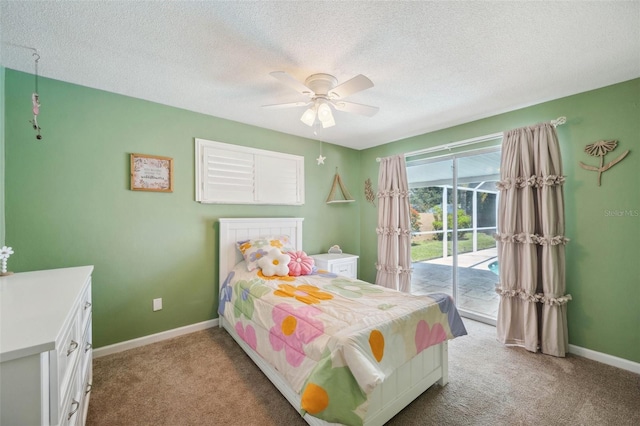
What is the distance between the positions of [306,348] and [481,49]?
2350mm

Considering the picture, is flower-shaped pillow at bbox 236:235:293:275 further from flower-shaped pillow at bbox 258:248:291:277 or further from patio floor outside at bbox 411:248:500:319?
patio floor outside at bbox 411:248:500:319

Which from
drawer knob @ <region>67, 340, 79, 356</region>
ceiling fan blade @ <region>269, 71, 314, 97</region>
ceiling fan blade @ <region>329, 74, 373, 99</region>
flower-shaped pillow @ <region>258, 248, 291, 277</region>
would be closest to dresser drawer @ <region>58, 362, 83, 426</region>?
drawer knob @ <region>67, 340, 79, 356</region>

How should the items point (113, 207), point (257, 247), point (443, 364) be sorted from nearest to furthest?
1. point (443, 364)
2. point (113, 207)
3. point (257, 247)

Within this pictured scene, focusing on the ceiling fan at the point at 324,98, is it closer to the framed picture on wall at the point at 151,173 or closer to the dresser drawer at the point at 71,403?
the framed picture on wall at the point at 151,173

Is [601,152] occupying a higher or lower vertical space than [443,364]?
higher

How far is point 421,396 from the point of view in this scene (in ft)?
6.15

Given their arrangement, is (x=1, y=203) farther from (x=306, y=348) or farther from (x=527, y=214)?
(x=527, y=214)

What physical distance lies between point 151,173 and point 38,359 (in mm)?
2197

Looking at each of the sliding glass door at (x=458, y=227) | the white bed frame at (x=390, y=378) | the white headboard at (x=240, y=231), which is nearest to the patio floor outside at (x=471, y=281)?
the sliding glass door at (x=458, y=227)

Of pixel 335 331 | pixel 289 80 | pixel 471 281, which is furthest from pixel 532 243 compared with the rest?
pixel 289 80

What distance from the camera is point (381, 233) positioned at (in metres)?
3.93

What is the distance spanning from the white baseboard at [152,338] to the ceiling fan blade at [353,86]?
9.22ft

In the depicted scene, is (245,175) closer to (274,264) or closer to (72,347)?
(274,264)

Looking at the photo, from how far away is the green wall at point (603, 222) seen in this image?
7.18 feet
